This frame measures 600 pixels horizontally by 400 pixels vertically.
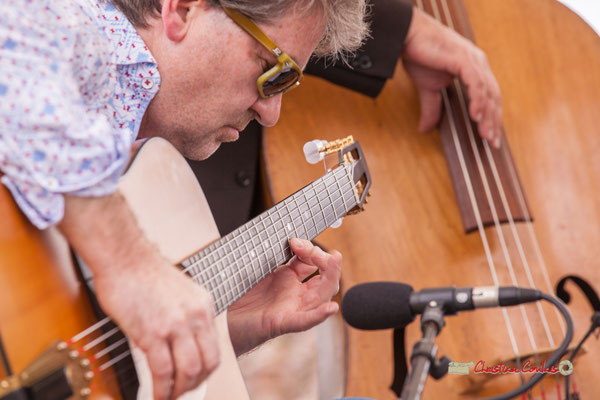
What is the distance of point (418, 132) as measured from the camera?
1.44 metres

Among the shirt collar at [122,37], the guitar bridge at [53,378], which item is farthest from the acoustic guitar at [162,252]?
the shirt collar at [122,37]

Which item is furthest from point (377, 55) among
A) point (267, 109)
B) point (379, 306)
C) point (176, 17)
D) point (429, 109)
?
point (379, 306)

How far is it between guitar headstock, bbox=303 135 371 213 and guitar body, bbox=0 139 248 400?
0.79 feet

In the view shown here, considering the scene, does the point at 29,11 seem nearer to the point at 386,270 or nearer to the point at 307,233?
the point at 307,233

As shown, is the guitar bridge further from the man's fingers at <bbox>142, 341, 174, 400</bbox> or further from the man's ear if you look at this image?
the man's ear

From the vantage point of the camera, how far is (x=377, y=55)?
141 centimetres

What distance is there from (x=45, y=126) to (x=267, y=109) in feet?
1.29

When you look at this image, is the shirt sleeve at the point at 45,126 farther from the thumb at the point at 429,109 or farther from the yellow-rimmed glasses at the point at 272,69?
the thumb at the point at 429,109

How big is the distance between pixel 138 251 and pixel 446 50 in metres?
0.92

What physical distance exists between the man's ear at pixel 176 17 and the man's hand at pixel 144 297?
297 mm

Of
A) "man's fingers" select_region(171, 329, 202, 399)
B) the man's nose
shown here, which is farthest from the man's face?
"man's fingers" select_region(171, 329, 202, 399)

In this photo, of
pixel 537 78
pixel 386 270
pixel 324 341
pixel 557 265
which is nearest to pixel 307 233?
pixel 386 270

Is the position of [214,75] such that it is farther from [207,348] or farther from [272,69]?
[207,348]

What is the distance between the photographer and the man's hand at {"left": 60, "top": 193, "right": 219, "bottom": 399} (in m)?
0.69
